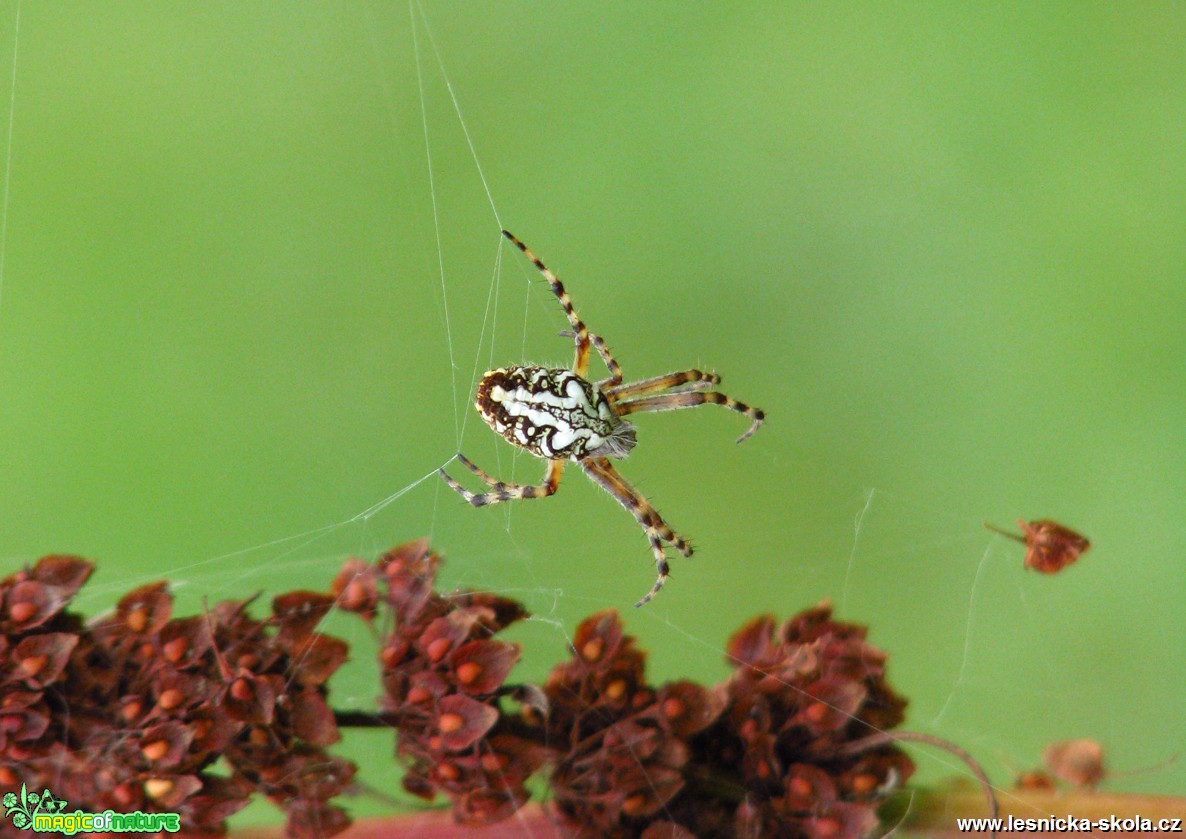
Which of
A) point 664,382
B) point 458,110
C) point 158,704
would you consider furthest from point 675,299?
point 158,704

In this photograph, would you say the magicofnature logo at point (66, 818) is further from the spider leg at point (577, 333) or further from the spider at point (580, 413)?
the spider leg at point (577, 333)

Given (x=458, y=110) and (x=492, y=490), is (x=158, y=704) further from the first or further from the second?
(x=458, y=110)

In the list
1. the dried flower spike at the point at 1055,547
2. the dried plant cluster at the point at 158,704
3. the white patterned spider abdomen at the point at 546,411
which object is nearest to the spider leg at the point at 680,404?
the white patterned spider abdomen at the point at 546,411

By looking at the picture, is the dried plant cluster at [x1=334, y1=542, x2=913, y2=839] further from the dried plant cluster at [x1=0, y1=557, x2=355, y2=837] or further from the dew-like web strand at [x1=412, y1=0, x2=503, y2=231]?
the dew-like web strand at [x1=412, y1=0, x2=503, y2=231]

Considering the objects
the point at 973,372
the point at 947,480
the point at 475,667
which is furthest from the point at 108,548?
the point at 973,372

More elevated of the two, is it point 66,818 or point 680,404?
point 680,404

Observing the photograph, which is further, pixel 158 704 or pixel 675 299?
pixel 675 299

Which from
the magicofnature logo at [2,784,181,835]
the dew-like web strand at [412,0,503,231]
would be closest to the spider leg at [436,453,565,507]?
the dew-like web strand at [412,0,503,231]
